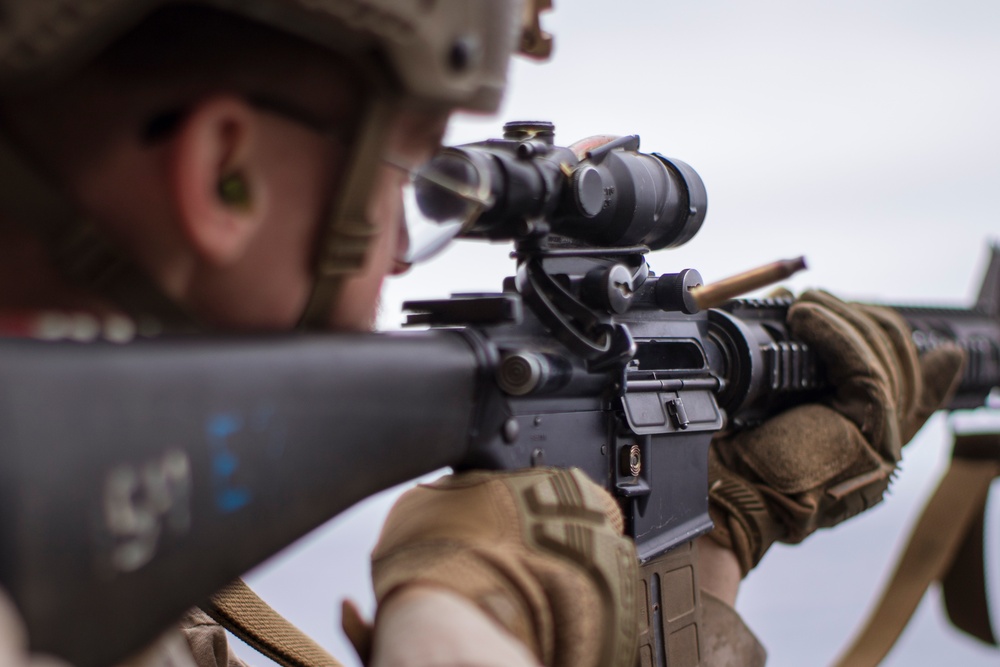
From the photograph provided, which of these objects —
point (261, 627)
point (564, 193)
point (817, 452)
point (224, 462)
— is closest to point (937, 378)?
point (817, 452)

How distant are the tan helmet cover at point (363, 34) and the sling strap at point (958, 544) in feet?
5.64

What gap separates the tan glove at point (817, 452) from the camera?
159cm

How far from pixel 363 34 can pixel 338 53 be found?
1.1 inches

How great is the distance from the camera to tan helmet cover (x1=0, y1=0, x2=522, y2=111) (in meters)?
0.52

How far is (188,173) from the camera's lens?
1.92 ft

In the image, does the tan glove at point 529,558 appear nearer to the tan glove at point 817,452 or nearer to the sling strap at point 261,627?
the sling strap at point 261,627

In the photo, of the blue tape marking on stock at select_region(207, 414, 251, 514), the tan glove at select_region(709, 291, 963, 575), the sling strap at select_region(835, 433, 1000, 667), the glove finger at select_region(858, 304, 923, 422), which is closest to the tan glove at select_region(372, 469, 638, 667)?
the blue tape marking on stock at select_region(207, 414, 251, 514)

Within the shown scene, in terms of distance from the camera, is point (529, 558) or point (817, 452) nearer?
point (529, 558)

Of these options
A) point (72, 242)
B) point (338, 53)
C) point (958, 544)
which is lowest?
point (958, 544)

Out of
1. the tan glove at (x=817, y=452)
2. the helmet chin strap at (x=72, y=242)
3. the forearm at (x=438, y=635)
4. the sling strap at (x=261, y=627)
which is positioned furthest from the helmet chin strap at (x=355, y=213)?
the tan glove at (x=817, y=452)

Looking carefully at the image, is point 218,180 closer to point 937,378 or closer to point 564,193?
point 564,193

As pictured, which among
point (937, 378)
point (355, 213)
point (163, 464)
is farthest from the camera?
point (937, 378)

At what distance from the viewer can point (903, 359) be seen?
179 cm

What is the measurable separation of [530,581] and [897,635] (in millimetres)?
1441
